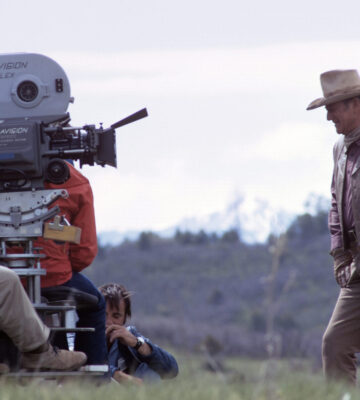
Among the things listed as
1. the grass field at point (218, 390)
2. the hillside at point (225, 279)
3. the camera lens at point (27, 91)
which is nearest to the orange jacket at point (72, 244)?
the camera lens at point (27, 91)

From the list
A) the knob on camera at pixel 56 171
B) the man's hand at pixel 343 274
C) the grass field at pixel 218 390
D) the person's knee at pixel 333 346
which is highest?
the knob on camera at pixel 56 171

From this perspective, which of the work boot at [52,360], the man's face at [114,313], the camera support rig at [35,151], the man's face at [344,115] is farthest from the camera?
the man's face at [114,313]

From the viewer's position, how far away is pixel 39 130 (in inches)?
252

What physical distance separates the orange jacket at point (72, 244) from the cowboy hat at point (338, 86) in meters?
1.62

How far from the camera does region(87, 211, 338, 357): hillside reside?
214 ft

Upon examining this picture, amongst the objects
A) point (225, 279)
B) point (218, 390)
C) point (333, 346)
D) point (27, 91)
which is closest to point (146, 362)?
point (333, 346)

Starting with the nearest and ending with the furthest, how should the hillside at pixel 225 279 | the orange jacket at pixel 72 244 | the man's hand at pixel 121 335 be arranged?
the orange jacket at pixel 72 244, the man's hand at pixel 121 335, the hillside at pixel 225 279

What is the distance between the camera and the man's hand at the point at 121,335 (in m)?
7.21

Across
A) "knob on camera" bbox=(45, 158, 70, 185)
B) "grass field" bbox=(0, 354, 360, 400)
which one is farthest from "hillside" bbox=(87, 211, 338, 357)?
"grass field" bbox=(0, 354, 360, 400)

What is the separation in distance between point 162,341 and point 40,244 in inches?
1740

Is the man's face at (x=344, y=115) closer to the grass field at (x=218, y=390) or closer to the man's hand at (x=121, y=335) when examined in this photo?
the man's hand at (x=121, y=335)

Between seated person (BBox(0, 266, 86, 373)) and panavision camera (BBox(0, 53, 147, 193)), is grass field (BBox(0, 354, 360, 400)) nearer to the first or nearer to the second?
seated person (BBox(0, 266, 86, 373))

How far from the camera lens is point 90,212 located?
6.73 meters

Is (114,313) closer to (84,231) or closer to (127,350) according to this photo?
(127,350)
